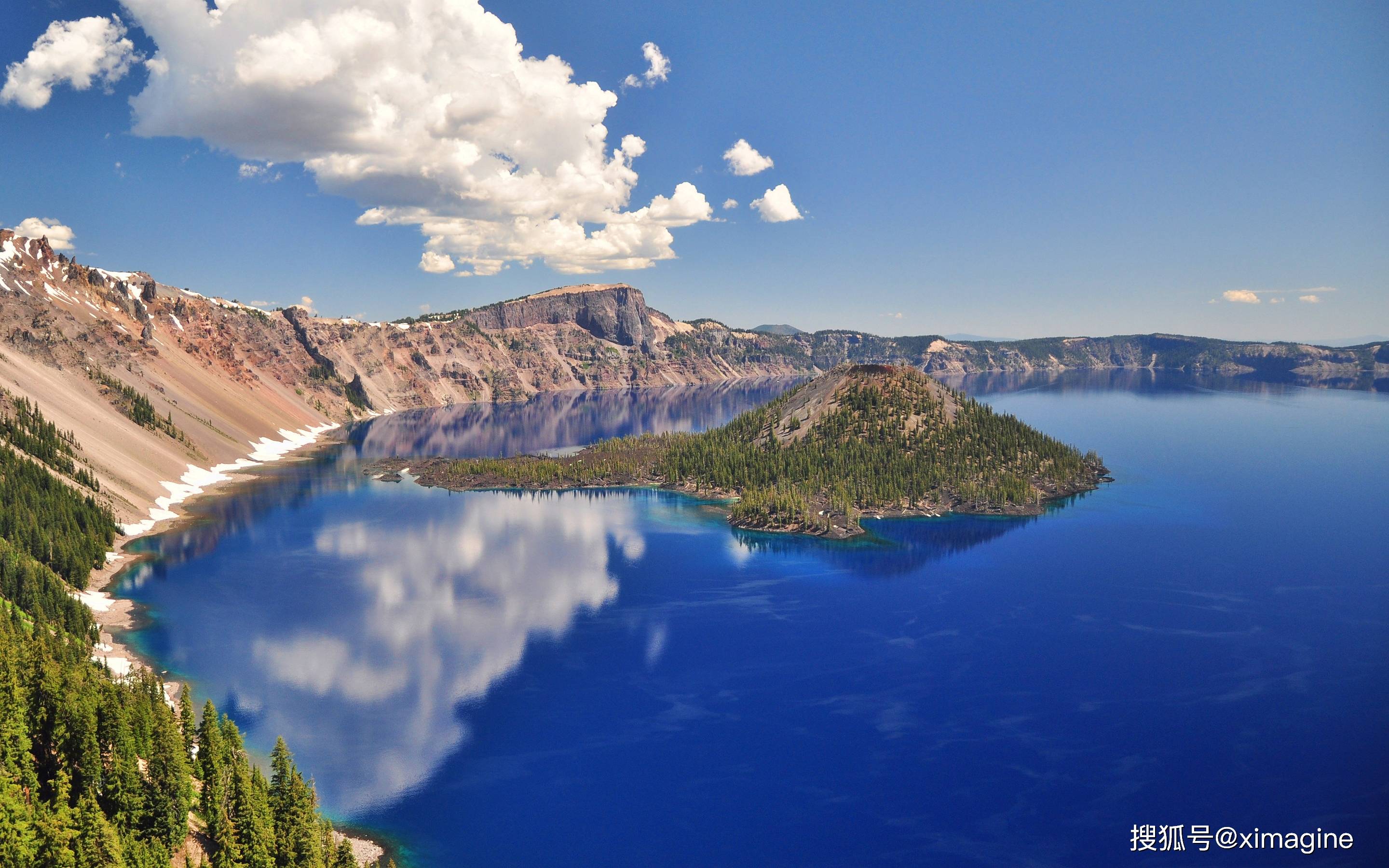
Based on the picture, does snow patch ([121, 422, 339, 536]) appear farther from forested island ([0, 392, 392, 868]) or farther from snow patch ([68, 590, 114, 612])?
forested island ([0, 392, 392, 868])

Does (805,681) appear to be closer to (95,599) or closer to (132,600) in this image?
(132,600)

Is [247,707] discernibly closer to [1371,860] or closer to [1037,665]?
[1037,665]

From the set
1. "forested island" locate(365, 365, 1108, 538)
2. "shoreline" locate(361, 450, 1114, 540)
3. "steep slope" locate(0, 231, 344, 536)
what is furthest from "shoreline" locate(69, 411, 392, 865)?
"forested island" locate(365, 365, 1108, 538)

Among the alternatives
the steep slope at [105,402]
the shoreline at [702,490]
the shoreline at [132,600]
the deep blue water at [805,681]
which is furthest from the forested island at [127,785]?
the shoreline at [702,490]

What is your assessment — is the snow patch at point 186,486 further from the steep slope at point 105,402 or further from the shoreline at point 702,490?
the shoreline at point 702,490

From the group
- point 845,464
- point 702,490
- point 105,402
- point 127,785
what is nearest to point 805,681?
point 127,785
